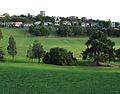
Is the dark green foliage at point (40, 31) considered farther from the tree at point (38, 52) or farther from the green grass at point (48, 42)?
the tree at point (38, 52)

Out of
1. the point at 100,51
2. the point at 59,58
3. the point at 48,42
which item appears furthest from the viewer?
the point at 48,42

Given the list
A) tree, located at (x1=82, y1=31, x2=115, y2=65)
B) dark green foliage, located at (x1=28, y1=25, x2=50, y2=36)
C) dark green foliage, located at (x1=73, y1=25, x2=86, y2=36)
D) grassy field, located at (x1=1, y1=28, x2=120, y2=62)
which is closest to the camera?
tree, located at (x1=82, y1=31, x2=115, y2=65)

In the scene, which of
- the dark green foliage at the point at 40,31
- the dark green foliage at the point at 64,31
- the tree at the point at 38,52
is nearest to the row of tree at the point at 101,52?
the tree at the point at 38,52

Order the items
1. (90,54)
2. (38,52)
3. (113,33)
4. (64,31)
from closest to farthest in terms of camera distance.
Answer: (90,54)
(38,52)
(64,31)
(113,33)

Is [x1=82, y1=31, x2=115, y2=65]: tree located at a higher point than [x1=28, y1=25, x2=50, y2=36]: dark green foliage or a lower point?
lower

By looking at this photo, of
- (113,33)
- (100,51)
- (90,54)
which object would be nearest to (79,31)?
(113,33)

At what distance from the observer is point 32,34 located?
126562mm

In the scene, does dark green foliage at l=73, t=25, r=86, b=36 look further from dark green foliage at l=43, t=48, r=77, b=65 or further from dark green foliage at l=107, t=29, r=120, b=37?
dark green foliage at l=43, t=48, r=77, b=65

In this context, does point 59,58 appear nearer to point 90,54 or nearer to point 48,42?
point 90,54

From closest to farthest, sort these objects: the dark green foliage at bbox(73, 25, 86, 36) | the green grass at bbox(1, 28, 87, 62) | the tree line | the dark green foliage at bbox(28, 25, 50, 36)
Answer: the tree line, the green grass at bbox(1, 28, 87, 62), the dark green foliage at bbox(28, 25, 50, 36), the dark green foliage at bbox(73, 25, 86, 36)

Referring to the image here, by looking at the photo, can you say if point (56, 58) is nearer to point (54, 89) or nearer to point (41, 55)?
point (41, 55)

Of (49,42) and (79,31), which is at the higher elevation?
(79,31)

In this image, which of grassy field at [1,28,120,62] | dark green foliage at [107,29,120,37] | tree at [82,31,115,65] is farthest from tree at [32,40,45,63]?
dark green foliage at [107,29,120,37]

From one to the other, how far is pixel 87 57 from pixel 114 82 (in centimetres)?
5324
